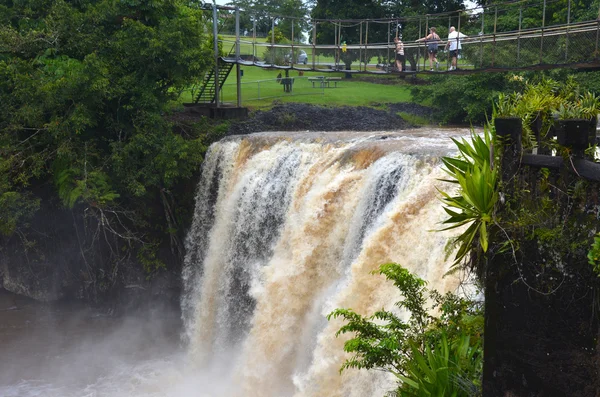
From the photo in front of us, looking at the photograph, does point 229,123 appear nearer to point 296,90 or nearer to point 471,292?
point 296,90

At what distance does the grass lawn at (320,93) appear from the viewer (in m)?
25.2

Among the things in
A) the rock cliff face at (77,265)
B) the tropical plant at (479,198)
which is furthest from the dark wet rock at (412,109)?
the tropical plant at (479,198)

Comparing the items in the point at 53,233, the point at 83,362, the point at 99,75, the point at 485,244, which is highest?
the point at 99,75

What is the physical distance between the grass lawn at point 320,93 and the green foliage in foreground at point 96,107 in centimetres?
560

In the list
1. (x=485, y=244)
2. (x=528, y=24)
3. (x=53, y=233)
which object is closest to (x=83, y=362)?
(x=53, y=233)

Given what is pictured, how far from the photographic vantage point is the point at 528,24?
22938mm

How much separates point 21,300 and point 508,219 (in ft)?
56.0

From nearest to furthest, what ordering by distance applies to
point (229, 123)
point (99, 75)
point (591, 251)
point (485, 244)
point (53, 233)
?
point (591, 251) < point (485, 244) < point (99, 75) < point (53, 233) < point (229, 123)

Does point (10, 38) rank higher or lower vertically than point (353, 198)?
higher

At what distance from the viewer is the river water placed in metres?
10.1

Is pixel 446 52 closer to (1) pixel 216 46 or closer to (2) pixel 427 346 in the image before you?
(1) pixel 216 46

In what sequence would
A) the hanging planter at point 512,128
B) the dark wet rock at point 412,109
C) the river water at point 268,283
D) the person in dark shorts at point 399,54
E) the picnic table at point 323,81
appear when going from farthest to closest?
the picnic table at point 323,81, the dark wet rock at point 412,109, the person in dark shorts at point 399,54, the river water at point 268,283, the hanging planter at point 512,128

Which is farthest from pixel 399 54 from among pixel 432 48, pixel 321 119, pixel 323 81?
pixel 323 81

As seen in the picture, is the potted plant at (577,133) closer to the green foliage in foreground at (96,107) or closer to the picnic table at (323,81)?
the green foliage in foreground at (96,107)
